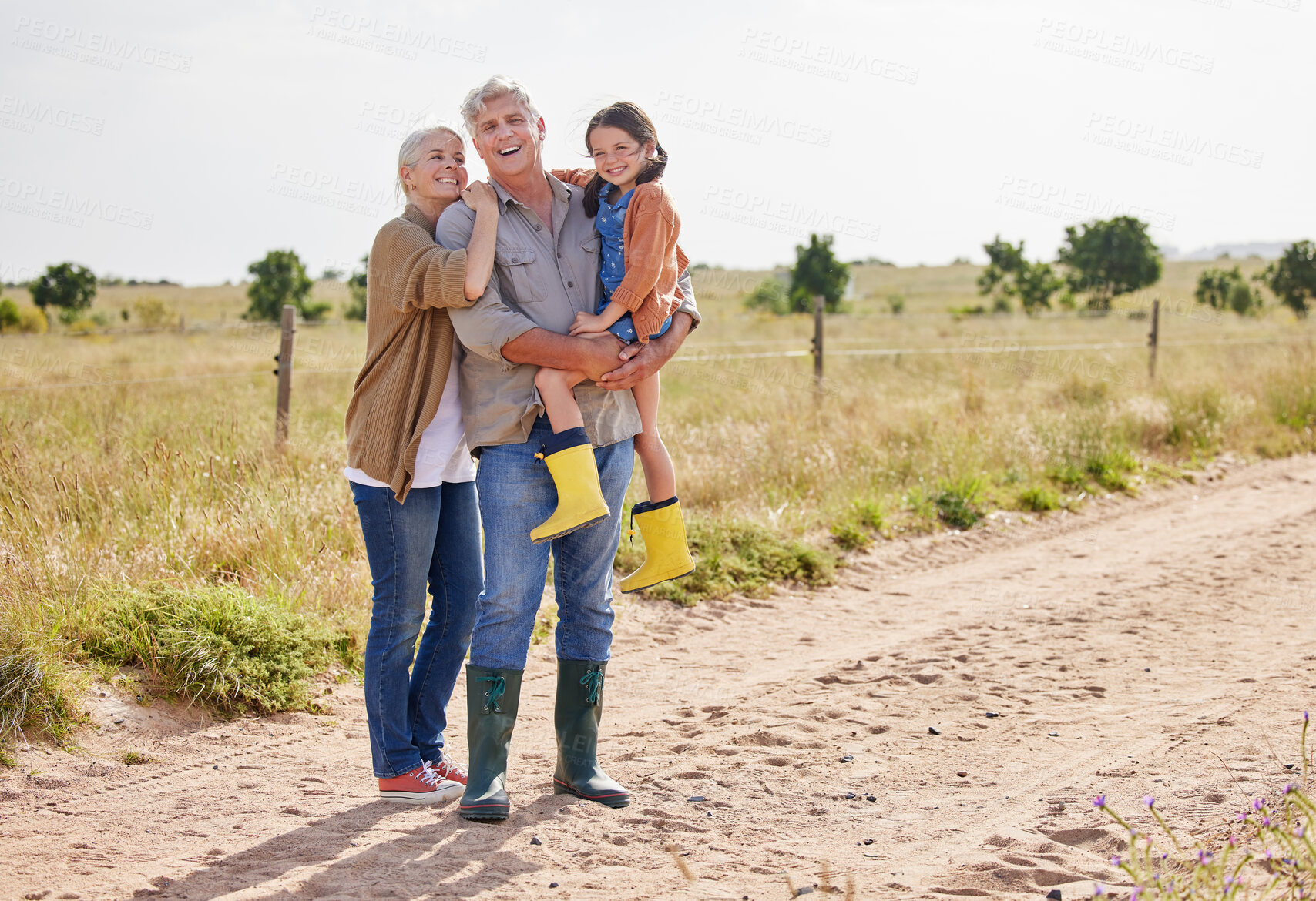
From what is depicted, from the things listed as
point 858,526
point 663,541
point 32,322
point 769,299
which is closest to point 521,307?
point 663,541

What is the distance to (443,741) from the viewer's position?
3576 mm

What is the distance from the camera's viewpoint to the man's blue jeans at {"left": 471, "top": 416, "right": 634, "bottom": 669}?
10.0ft

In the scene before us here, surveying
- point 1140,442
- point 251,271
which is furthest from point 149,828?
point 251,271

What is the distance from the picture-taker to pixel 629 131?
121 inches

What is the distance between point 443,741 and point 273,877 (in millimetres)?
860

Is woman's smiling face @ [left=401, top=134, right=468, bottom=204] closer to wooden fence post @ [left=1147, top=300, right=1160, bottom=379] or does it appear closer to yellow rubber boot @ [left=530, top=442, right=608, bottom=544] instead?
yellow rubber boot @ [left=530, top=442, right=608, bottom=544]

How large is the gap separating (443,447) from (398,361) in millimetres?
304

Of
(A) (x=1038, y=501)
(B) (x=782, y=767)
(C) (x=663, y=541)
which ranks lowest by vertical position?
(B) (x=782, y=767)

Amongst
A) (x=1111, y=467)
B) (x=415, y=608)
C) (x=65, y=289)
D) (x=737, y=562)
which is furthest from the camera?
(x=65, y=289)

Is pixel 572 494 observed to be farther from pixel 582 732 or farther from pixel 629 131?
pixel 629 131

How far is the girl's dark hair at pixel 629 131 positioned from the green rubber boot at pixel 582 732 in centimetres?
151

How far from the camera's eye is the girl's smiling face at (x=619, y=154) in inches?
121

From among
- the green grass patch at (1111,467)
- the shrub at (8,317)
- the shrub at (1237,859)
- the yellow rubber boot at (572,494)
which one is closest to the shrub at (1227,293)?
the green grass patch at (1111,467)

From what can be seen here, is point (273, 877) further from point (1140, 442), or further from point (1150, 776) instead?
point (1140, 442)
